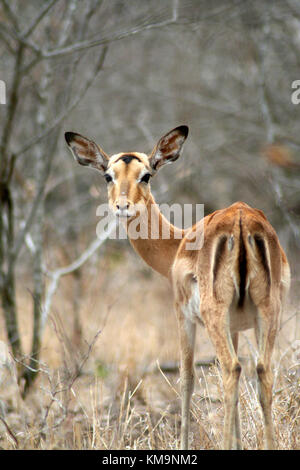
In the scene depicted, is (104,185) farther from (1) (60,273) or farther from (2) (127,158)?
(2) (127,158)

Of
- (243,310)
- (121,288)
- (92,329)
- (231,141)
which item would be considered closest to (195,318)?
(243,310)

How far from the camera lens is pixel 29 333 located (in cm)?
889

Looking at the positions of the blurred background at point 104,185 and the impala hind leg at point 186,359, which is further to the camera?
the blurred background at point 104,185

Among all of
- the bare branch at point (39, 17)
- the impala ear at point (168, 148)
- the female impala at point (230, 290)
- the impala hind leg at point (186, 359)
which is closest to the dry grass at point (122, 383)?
the impala hind leg at point (186, 359)

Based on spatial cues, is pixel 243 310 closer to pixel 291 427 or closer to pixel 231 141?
pixel 291 427

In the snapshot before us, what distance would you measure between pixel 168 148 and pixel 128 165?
488 mm

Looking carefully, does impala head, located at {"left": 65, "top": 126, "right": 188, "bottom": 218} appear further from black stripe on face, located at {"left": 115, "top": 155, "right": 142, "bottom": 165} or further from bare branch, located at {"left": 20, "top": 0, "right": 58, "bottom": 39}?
bare branch, located at {"left": 20, "top": 0, "right": 58, "bottom": 39}

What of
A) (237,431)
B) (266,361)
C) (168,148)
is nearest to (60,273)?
(168,148)

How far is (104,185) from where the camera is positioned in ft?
29.8

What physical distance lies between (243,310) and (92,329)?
473 cm

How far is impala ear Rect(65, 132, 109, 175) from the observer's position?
4.94m

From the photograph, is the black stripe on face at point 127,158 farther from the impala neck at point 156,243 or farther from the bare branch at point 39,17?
the bare branch at point 39,17

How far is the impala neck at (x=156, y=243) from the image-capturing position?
482 centimetres

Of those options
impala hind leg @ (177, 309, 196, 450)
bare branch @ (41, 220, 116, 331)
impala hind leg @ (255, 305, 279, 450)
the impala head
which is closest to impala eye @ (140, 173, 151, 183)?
the impala head
